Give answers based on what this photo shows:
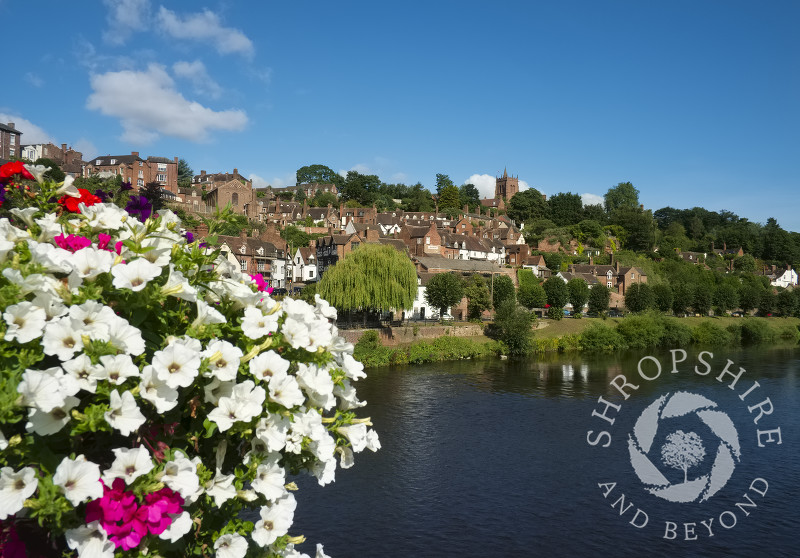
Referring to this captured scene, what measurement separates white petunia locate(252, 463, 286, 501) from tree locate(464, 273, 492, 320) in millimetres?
59739

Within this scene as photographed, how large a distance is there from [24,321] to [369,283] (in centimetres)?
4831

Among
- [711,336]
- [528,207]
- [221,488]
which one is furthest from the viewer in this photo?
[528,207]

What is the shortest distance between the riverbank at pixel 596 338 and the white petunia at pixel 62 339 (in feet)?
141

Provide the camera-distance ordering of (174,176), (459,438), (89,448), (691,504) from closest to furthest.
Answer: (89,448) → (691,504) → (459,438) → (174,176)

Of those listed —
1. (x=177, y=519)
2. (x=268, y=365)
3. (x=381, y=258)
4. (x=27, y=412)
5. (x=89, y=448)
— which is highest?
(x=381, y=258)

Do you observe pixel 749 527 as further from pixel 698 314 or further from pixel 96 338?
pixel 698 314

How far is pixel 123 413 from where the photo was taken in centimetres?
357

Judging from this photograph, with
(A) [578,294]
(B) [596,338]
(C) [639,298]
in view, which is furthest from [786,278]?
(B) [596,338]

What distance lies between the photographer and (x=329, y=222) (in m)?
108

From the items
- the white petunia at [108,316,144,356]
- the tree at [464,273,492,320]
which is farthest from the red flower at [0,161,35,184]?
the tree at [464,273,492,320]

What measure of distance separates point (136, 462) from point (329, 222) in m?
106

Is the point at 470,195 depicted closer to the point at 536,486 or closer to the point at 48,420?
the point at 536,486

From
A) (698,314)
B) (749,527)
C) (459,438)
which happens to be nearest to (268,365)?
(749,527)

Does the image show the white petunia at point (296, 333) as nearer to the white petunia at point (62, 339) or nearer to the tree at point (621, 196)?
the white petunia at point (62, 339)
